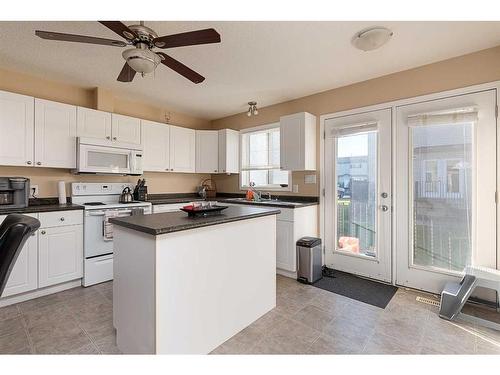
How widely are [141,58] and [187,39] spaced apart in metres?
0.33

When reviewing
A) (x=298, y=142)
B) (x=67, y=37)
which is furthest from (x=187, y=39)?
(x=298, y=142)

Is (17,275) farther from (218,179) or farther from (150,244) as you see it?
(218,179)

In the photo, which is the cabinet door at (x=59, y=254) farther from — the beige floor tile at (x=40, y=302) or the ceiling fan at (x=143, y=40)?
the ceiling fan at (x=143, y=40)

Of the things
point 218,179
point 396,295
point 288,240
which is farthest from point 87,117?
point 396,295

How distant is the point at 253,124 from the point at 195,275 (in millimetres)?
3126

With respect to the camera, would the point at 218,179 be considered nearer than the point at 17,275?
No

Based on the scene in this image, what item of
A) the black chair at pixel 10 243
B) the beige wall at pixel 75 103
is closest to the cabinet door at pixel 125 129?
the beige wall at pixel 75 103

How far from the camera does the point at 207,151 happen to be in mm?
4402

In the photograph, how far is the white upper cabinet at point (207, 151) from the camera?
439 centimetres

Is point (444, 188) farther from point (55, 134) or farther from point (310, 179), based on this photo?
point (55, 134)

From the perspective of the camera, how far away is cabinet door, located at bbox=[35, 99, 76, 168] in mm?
2754

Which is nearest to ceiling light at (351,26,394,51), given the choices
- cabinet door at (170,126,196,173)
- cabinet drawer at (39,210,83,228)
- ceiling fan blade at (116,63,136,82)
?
ceiling fan blade at (116,63,136,82)
